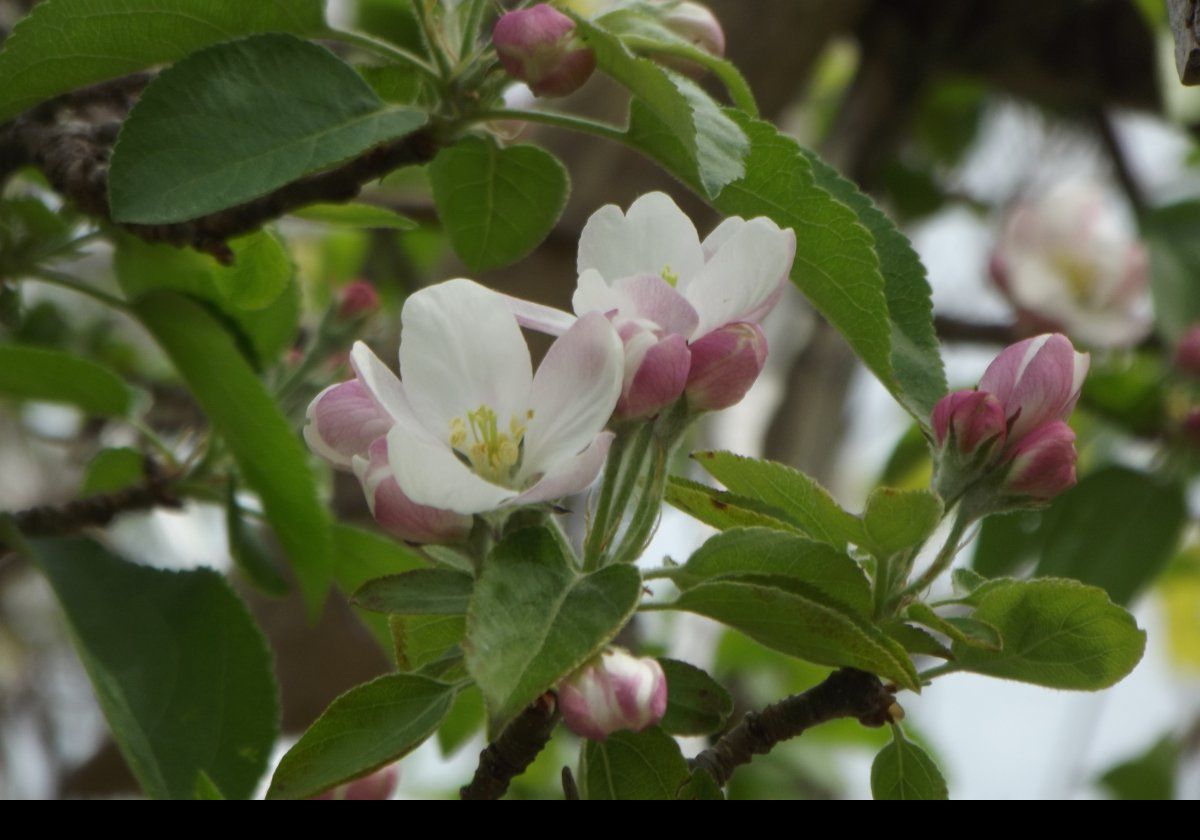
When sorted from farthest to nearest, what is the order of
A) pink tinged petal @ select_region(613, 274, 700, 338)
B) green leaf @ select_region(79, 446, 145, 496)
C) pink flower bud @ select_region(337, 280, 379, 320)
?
pink flower bud @ select_region(337, 280, 379, 320) < green leaf @ select_region(79, 446, 145, 496) < pink tinged petal @ select_region(613, 274, 700, 338)

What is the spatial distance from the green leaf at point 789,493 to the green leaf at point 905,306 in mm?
71

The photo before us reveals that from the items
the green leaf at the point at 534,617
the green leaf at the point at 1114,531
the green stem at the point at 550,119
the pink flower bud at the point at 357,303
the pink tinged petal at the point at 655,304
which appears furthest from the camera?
the green leaf at the point at 1114,531

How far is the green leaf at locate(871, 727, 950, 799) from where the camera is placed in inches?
26.2

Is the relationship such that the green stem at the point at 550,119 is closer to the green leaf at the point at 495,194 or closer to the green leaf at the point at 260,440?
the green leaf at the point at 495,194

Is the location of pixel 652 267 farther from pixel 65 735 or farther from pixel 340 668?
pixel 65 735

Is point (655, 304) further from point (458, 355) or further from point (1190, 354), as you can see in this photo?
point (1190, 354)

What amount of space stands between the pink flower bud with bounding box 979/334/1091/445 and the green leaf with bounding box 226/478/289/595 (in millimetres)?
553

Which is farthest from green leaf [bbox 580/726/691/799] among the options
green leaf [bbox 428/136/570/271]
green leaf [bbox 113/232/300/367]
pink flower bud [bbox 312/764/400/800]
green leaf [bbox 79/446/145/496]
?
green leaf [bbox 79/446/145/496]

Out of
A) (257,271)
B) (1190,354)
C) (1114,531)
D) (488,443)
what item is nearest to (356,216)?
(257,271)

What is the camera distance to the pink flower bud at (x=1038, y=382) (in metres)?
0.64

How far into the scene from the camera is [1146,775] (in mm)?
1822

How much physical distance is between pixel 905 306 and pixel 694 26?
21cm

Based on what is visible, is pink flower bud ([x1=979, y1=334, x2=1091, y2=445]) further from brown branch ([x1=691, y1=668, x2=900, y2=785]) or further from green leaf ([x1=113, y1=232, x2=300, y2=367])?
green leaf ([x1=113, y1=232, x2=300, y2=367])

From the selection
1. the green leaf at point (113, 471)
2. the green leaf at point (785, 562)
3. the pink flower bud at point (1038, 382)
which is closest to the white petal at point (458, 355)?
the green leaf at point (785, 562)
